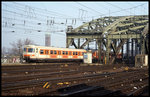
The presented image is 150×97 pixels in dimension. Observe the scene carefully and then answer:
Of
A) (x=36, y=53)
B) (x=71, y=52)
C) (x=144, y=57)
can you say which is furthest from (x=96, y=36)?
(x=36, y=53)

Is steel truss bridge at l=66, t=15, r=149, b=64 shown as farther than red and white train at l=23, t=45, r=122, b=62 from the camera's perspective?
Yes

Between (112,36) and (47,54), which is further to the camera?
(112,36)

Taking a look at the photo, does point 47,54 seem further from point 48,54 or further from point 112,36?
point 112,36

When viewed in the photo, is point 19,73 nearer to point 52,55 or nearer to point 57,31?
point 52,55

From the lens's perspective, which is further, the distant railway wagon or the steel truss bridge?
the steel truss bridge

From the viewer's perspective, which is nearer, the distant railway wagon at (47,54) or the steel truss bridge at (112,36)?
the distant railway wagon at (47,54)

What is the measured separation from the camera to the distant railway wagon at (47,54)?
3316 centimetres

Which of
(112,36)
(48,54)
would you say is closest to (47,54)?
(48,54)

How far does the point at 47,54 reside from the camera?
34.8 metres

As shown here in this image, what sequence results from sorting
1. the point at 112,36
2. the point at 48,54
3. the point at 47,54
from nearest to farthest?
the point at 47,54 < the point at 48,54 < the point at 112,36

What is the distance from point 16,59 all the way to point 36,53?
6225mm

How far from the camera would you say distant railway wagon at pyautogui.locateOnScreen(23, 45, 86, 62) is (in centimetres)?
3316

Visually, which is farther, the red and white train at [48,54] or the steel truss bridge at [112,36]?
the steel truss bridge at [112,36]

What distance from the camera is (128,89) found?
14.1 meters
